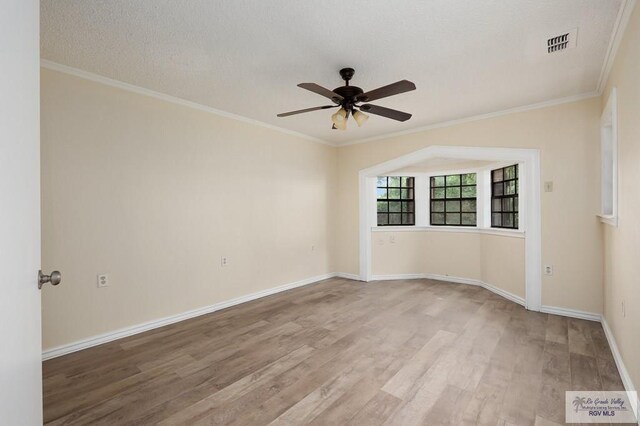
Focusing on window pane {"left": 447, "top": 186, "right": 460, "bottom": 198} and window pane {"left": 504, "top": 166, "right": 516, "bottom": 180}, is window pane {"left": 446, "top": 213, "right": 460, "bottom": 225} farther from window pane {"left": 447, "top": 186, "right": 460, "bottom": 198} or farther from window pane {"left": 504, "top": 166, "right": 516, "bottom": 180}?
window pane {"left": 504, "top": 166, "right": 516, "bottom": 180}

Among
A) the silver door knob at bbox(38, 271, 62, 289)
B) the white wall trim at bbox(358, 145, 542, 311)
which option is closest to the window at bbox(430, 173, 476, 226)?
the white wall trim at bbox(358, 145, 542, 311)

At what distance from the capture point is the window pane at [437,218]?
5.80 metres

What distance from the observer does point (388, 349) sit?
9.37 feet

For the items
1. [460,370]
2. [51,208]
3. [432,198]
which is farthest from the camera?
[432,198]

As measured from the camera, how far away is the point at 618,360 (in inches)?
97.6

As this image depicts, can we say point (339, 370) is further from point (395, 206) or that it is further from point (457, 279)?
point (395, 206)

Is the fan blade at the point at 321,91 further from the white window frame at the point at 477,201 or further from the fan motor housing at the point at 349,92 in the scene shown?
the white window frame at the point at 477,201

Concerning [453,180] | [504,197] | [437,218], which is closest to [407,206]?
[437,218]

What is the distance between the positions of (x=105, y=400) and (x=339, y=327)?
2.12m

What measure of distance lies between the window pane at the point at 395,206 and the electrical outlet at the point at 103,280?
4.64 meters

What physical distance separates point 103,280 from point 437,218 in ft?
17.2

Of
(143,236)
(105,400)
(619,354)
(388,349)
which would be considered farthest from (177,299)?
(619,354)

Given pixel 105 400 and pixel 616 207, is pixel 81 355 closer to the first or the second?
pixel 105 400

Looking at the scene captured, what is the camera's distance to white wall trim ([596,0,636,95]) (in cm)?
201
